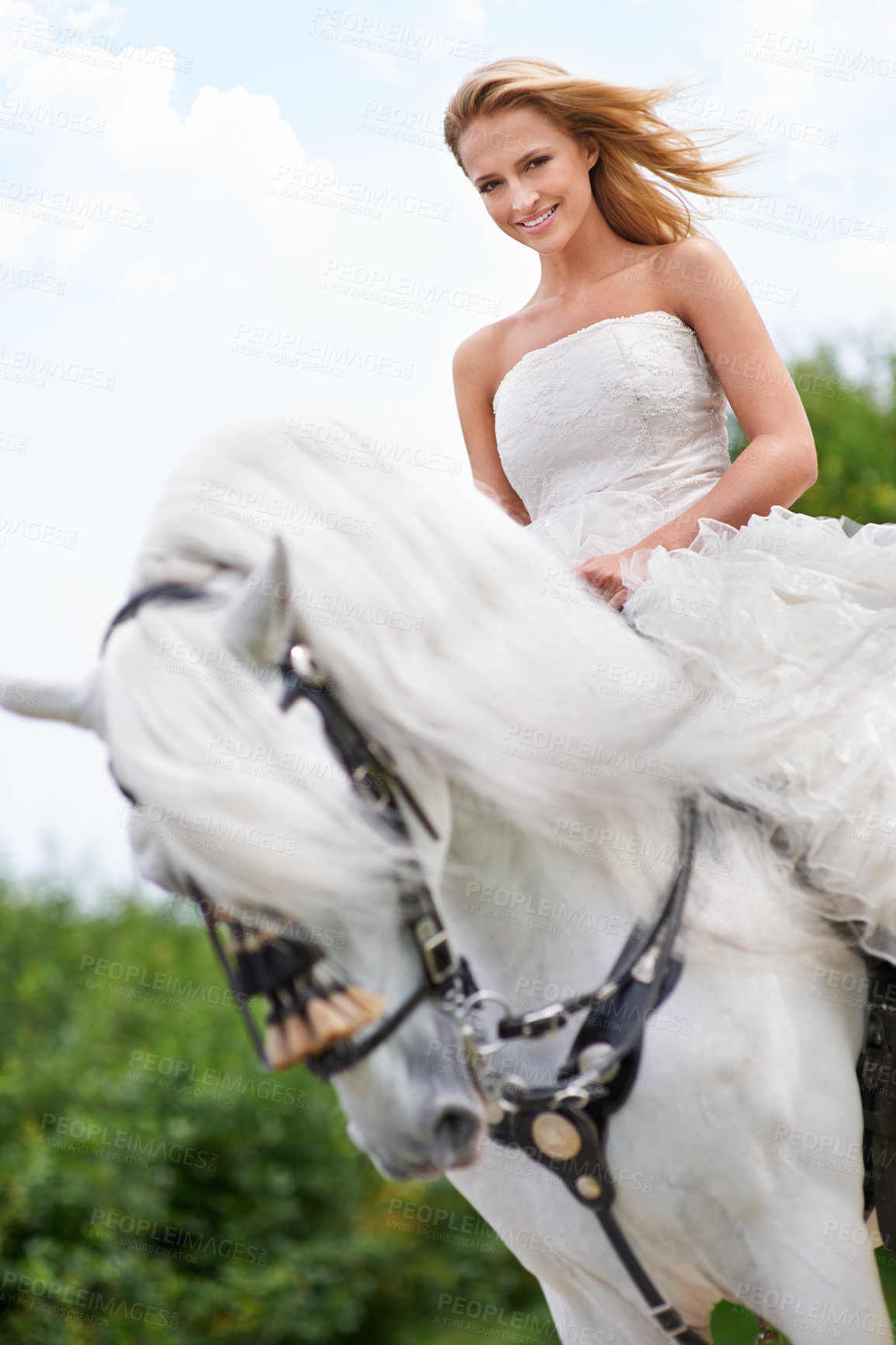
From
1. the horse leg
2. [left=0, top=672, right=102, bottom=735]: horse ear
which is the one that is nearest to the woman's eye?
[left=0, top=672, right=102, bottom=735]: horse ear

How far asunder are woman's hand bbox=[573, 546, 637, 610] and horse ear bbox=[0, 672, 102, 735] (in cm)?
74

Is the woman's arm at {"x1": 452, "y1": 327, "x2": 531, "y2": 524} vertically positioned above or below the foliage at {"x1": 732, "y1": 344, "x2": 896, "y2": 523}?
above

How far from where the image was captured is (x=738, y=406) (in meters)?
1.97

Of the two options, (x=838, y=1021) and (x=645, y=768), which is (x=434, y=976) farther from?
(x=838, y=1021)

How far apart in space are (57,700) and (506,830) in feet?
1.90

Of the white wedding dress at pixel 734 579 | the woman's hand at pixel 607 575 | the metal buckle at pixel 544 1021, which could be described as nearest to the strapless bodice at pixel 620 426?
the white wedding dress at pixel 734 579

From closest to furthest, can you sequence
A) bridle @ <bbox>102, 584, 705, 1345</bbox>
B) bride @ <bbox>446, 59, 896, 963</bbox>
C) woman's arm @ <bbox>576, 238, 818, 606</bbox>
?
bridle @ <bbox>102, 584, 705, 1345</bbox>, bride @ <bbox>446, 59, 896, 963</bbox>, woman's arm @ <bbox>576, 238, 818, 606</bbox>

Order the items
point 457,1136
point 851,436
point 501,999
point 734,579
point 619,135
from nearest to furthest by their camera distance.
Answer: point 457,1136, point 501,999, point 734,579, point 619,135, point 851,436

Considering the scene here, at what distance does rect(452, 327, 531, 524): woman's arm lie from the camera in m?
2.32

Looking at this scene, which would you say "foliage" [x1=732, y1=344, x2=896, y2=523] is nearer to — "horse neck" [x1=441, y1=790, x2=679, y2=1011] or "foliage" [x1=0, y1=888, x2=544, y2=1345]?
"foliage" [x1=0, y1=888, x2=544, y2=1345]

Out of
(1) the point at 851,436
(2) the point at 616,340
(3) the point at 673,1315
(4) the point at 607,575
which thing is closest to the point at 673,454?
(2) the point at 616,340

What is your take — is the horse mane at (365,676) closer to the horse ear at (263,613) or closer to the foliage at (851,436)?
the horse ear at (263,613)

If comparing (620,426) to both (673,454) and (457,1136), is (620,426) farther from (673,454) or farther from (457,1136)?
(457,1136)

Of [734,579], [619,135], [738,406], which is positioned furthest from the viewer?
[619,135]
